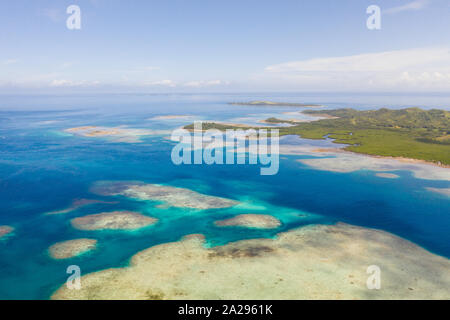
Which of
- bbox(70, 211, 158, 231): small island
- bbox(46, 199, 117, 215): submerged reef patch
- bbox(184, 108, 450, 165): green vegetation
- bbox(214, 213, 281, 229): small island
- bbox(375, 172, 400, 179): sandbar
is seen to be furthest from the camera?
bbox(184, 108, 450, 165): green vegetation

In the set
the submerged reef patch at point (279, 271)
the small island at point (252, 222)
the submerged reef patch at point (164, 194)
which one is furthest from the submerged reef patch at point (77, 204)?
the small island at point (252, 222)

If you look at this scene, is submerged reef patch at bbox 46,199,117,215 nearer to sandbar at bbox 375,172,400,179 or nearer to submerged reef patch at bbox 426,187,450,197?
sandbar at bbox 375,172,400,179

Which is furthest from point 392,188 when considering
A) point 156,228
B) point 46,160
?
point 46,160

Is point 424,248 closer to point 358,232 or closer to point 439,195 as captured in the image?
point 358,232

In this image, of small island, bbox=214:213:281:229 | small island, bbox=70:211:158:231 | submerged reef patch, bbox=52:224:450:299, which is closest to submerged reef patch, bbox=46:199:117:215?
small island, bbox=70:211:158:231

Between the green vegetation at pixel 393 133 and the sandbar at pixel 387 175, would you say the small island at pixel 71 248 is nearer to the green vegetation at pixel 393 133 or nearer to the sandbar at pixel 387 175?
the sandbar at pixel 387 175

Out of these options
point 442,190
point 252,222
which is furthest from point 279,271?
point 442,190

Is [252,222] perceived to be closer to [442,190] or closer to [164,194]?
[164,194]
